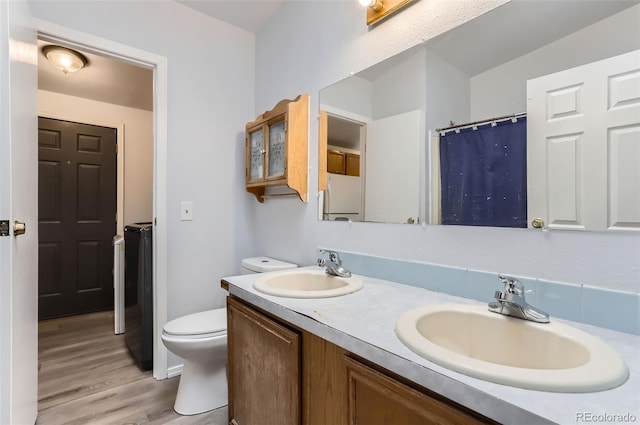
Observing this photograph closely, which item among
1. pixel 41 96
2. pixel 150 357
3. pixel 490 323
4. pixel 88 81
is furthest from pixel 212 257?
pixel 41 96

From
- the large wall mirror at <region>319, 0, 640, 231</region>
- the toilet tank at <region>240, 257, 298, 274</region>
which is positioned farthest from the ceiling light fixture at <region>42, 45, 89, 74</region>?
the large wall mirror at <region>319, 0, 640, 231</region>

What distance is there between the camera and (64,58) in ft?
7.66

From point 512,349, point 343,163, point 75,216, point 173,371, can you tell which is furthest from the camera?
point 75,216

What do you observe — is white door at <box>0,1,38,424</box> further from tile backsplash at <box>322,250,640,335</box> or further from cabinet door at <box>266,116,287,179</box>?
tile backsplash at <box>322,250,640,335</box>

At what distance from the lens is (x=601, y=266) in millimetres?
794

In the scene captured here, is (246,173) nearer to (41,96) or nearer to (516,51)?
(516,51)

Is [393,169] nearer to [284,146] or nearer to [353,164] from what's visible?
[353,164]

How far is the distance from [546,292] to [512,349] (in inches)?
7.9

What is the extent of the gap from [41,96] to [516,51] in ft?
13.3

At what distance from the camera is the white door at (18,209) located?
40.3 inches

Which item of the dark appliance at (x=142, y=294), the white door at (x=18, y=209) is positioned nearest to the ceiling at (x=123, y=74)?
the white door at (x=18, y=209)

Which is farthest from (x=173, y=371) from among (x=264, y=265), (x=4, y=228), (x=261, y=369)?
(x=4, y=228)

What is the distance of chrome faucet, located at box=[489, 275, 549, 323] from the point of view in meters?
0.79

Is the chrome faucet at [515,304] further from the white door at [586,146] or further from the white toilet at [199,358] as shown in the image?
the white toilet at [199,358]
